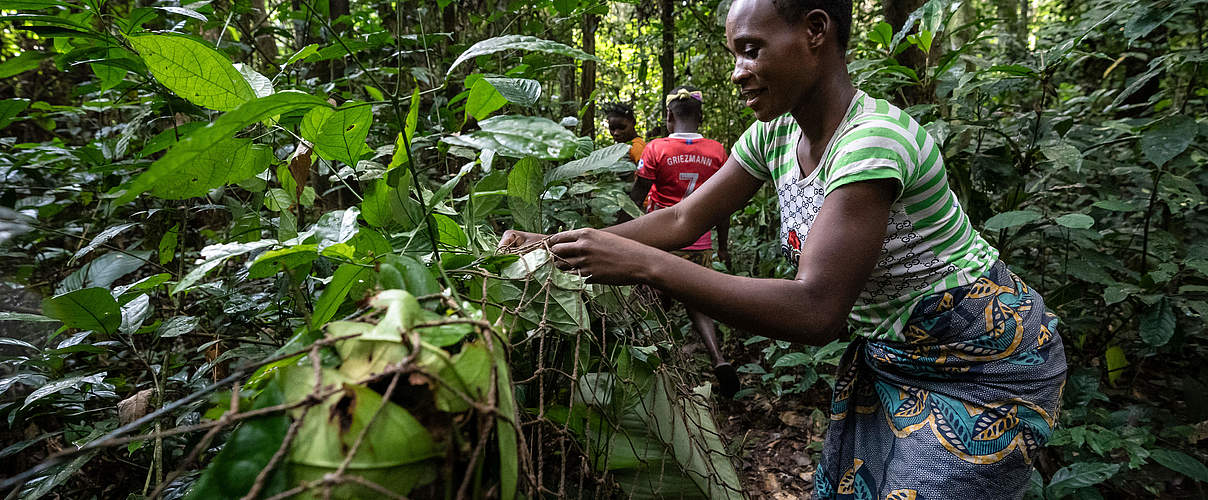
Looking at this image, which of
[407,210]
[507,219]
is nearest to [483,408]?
[407,210]

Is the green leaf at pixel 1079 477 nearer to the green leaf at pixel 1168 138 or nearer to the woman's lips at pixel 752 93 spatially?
the green leaf at pixel 1168 138

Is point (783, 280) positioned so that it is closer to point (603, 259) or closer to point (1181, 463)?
point (603, 259)

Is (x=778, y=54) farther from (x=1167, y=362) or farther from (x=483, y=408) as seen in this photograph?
(x=1167, y=362)

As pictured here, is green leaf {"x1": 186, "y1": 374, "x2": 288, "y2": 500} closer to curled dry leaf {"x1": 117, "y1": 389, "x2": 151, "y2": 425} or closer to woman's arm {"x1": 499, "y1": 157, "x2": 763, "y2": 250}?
curled dry leaf {"x1": 117, "y1": 389, "x2": 151, "y2": 425}

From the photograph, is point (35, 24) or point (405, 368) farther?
point (35, 24)

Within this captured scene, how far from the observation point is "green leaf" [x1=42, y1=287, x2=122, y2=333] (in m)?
0.91

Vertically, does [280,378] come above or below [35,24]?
below

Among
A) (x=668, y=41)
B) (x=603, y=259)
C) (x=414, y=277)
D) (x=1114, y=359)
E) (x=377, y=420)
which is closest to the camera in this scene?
(x=377, y=420)

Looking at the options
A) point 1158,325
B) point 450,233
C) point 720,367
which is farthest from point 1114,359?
point 450,233

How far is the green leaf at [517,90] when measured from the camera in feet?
2.67

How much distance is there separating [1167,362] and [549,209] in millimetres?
2561

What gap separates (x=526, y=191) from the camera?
1.09 meters

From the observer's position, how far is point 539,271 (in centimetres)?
88

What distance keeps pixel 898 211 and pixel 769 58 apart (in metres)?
0.36
